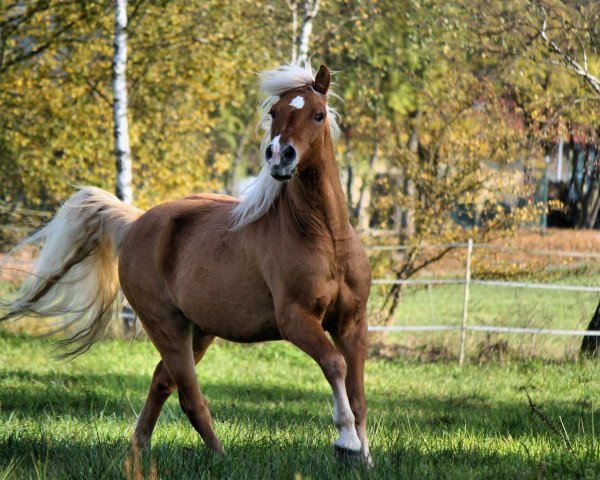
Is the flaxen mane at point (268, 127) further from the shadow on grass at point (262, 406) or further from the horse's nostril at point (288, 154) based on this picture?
the shadow on grass at point (262, 406)

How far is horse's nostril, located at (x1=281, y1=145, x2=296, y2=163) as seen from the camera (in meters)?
Answer: 4.92

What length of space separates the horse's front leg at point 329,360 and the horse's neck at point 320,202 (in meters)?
0.50

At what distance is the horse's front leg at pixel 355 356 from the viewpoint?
5.16 metres

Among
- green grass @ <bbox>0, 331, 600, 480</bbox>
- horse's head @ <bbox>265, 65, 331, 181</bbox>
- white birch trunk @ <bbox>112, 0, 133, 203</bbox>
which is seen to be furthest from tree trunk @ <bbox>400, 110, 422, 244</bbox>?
horse's head @ <bbox>265, 65, 331, 181</bbox>

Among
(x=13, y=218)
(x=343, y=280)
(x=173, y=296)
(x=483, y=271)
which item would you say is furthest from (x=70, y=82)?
(x=343, y=280)

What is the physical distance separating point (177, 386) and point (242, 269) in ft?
3.64

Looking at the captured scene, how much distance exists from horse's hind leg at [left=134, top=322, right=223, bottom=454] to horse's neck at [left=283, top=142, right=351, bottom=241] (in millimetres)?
1458

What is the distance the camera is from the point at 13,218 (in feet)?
58.6

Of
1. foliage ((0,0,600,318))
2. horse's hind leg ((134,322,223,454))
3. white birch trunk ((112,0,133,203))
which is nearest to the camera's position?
horse's hind leg ((134,322,223,454))

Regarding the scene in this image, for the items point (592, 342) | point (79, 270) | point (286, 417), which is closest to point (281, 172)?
point (79, 270)

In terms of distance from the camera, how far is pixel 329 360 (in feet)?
15.9

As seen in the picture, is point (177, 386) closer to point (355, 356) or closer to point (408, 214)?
point (355, 356)

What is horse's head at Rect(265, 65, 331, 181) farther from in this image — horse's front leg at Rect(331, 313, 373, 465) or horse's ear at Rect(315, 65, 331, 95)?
horse's front leg at Rect(331, 313, 373, 465)

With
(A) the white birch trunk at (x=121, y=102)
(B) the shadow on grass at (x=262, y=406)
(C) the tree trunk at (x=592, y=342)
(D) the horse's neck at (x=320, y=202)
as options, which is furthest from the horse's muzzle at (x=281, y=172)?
(A) the white birch trunk at (x=121, y=102)
